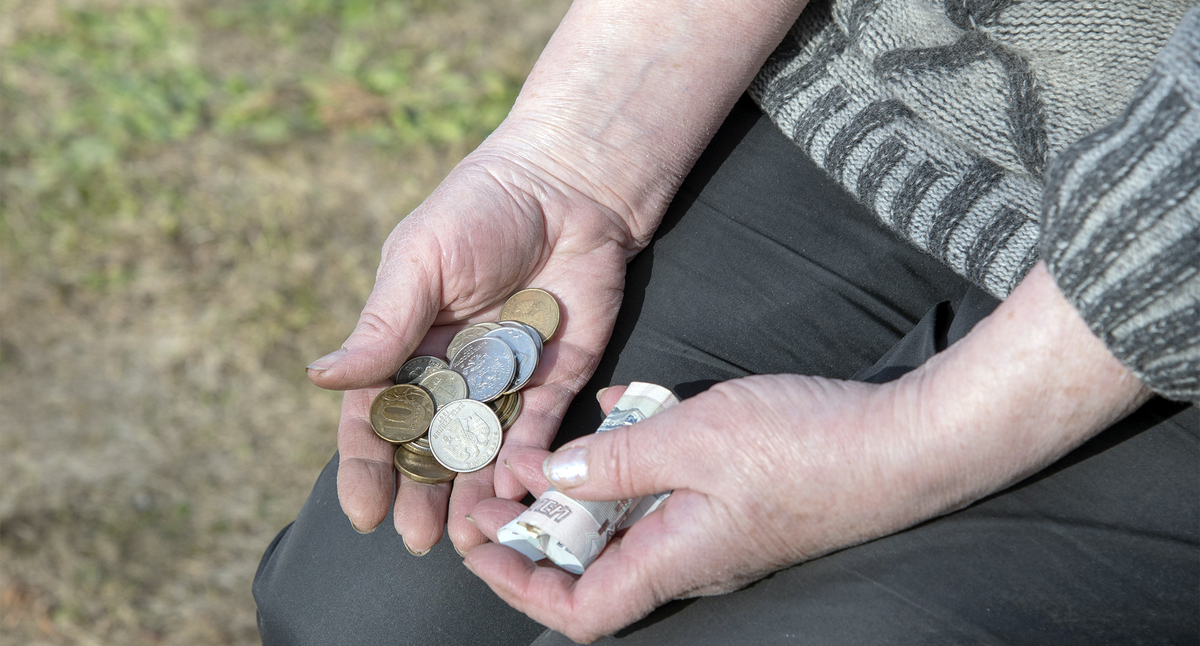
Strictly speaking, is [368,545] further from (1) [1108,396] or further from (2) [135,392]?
(2) [135,392]

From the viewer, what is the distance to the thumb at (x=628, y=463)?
127 cm

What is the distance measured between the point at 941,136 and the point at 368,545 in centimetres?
134

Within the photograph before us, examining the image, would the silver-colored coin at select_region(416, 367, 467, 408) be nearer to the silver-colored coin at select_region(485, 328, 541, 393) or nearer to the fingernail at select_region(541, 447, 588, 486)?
the silver-colored coin at select_region(485, 328, 541, 393)

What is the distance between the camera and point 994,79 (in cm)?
150

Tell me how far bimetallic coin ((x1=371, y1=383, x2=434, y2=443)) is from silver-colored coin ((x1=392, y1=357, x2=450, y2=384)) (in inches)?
2.1

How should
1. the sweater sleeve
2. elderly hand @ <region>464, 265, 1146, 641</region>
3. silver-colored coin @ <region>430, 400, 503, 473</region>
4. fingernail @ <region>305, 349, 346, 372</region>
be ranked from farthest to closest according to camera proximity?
silver-colored coin @ <region>430, 400, 503, 473</region> → fingernail @ <region>305, 349, 346, 372</region> → elderly hand @ <region>464, 265, 1146, 641</region> → the sweater sleeve

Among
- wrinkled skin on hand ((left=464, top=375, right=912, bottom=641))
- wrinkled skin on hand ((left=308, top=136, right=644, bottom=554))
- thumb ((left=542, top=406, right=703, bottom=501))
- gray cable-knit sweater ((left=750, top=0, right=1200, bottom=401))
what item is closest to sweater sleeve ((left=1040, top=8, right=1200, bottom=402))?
gray cable-knit sweater ((left=750, top=0, right=1200, bottom=401))

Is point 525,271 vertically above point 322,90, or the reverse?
point 525,271

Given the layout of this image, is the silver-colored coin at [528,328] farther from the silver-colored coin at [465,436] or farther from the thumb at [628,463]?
the thumb at [628,463]

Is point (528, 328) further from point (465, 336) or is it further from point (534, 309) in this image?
point (465, 336)

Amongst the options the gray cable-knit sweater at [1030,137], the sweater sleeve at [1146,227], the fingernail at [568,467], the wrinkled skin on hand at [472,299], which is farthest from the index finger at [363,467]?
the sweater sleeve at [1146,227]

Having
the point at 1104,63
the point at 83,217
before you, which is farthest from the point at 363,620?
the point at 83,217

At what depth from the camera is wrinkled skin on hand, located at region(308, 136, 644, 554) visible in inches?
63.2

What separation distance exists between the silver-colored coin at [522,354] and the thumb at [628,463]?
0.46 m
